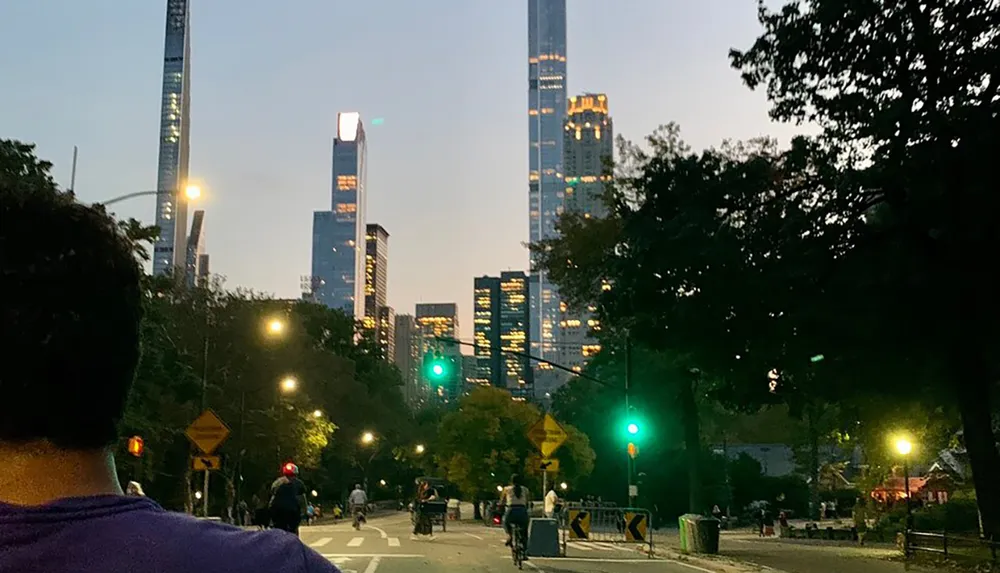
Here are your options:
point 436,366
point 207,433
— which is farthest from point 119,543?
point 436,366

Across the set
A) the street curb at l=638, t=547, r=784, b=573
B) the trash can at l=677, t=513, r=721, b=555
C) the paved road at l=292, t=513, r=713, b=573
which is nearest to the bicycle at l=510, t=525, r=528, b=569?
the paved road at l=292, t=513, r=713, b=573

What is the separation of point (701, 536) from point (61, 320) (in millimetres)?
23678

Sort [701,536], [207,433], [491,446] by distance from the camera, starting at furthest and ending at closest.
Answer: [491,446] < [701,536] < [207,433]

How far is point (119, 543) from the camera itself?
1.47m

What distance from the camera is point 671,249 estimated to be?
21.3 metres

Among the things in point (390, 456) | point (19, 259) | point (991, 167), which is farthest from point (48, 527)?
point (390, 456)

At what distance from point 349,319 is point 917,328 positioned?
67.9 m

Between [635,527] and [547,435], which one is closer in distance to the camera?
[635,527]

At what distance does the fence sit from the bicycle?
9015mm

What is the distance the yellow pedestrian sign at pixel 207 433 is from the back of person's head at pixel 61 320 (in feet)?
69.5

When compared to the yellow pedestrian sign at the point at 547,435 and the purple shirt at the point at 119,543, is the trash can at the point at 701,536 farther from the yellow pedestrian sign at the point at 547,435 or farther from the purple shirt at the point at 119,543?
the purple shirt at the point at 119,543

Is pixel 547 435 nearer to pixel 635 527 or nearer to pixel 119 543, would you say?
pixel 635 527

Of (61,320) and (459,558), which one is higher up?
(61,320)

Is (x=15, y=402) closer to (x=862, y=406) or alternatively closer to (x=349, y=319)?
(x=862, y=406)
